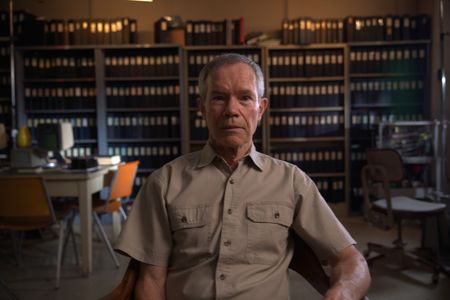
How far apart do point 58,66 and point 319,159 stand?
122 inches

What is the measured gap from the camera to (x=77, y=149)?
488 cm

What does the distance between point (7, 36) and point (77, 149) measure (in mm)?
1468

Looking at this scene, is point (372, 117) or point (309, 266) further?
point (372, 117)

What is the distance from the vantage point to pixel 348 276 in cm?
109

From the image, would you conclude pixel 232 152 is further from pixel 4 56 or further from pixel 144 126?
pixel 4 56

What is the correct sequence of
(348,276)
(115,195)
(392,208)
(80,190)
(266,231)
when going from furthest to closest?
(115,195)
(80,190)
(392,208)
(266,231)
(348,276)

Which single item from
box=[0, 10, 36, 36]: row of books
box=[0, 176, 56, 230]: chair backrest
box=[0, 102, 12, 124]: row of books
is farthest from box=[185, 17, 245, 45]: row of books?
box=[0, 176, 56, 230]: chair backrest

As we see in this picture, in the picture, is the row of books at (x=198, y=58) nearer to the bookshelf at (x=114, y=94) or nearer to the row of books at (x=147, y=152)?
the bookshelf at (x=114, y=94)

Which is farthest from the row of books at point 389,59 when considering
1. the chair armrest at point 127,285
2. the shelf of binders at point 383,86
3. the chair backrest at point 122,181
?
the chair armrest at point 127,285

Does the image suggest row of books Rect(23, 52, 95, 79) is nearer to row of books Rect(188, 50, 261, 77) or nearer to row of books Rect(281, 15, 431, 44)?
row of books Rect(188, 50, 261, 77)

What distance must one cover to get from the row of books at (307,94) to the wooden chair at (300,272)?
3640mm

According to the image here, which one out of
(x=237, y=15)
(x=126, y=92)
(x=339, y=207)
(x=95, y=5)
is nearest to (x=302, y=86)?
(x=237, y=15)

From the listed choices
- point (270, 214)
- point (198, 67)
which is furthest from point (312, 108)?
point (270, 214)

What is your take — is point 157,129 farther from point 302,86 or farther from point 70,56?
point 302,86
